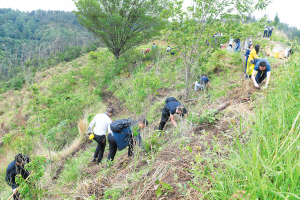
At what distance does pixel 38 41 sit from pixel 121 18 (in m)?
103

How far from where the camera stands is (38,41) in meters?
89.4

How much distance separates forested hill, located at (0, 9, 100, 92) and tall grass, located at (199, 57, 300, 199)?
1325 inches

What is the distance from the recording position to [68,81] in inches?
501

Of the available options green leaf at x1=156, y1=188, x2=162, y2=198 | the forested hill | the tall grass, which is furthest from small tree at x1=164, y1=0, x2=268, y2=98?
the forested hill

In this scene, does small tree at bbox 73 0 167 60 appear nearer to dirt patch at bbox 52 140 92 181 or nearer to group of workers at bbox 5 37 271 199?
dirt patch at bbox 52 140 92 181

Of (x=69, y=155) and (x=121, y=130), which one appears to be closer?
(x=121, y=130)

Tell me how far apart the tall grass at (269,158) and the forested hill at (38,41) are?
33660mm

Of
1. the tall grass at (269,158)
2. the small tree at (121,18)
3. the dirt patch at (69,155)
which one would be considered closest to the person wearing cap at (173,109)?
the tall grass at (269,158)

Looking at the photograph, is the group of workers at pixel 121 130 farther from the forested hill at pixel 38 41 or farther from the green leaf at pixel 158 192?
the forested hill at pixel 38 41

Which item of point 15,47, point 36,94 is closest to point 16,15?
point 15,47

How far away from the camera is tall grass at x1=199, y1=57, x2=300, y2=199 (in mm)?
955

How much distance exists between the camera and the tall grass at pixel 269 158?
37.6 inches

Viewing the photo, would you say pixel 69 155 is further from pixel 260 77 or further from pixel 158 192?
pixel 260 77

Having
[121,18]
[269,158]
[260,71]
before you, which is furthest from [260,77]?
[121,18]
